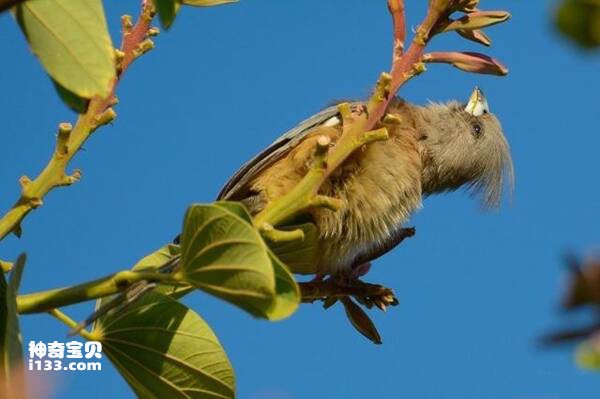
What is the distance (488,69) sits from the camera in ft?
5.31

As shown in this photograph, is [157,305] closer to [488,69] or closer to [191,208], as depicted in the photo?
[191,208]

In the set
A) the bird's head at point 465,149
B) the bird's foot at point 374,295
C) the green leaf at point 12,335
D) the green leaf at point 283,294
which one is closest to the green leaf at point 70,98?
the green leaf at point 12,335

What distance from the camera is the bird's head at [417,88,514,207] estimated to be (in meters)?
2.96

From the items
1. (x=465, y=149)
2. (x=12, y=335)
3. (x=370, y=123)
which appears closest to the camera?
(x=12, y=335)

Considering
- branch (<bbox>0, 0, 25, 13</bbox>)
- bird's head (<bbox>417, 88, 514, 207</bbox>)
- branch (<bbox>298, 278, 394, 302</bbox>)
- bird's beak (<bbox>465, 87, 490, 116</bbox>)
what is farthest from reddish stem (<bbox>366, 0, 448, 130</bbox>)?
bird's beak (<bbox>465, 87, 490, 116</bbox>)

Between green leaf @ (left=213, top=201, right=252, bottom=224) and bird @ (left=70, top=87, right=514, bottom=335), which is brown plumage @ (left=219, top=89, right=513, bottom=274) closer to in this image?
A: bird @ (left=70, top=87, right=514, bottom=335)

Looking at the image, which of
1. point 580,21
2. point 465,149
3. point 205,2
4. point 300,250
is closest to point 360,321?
point 300,250

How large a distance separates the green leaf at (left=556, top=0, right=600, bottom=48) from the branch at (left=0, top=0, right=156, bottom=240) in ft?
3.91

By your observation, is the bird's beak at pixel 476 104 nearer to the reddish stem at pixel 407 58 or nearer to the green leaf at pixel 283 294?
the reddish stem at pixel 407 58

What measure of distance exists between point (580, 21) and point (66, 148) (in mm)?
1332

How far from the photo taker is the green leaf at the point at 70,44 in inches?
42.7

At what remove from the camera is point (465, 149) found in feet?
10.1

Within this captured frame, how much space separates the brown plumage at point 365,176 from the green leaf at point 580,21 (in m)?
1.89

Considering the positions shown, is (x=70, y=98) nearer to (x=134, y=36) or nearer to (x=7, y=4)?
(x=134, y=36)
